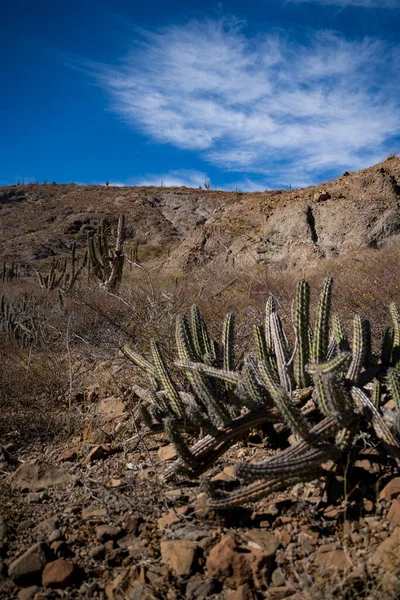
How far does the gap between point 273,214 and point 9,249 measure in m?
20.8

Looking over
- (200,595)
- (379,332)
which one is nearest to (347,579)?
(200,595)

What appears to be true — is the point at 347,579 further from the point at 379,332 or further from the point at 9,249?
the point at 9,249

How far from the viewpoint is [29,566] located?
2.18m

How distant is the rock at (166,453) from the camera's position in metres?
3.27

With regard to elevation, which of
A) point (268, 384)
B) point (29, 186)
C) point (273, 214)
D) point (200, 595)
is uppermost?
point (29, 186)

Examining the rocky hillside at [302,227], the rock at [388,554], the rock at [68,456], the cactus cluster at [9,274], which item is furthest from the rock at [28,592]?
the cactus cluster at [9,274]

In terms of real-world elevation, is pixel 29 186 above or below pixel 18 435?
above

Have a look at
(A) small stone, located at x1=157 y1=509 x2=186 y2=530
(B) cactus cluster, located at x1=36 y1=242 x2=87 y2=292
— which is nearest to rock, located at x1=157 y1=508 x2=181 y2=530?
(A) small stone, located at x1=157 y1=509 x2=186 y2=530

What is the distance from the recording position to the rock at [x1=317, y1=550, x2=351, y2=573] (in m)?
1.96

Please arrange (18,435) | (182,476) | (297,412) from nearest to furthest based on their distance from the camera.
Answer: (297,412), (182,476), (18,435)

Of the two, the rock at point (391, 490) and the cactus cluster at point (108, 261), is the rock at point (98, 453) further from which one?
the cactus cluster at point (108, 261)

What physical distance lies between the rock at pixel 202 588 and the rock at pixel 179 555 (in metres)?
0.09

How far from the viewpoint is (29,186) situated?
46688mm

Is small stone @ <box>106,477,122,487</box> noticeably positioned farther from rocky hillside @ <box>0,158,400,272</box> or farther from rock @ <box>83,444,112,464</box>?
rocky hillside @ <box>0,158,400,272</box>
